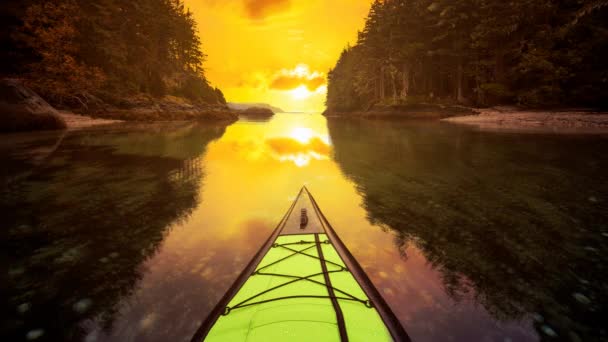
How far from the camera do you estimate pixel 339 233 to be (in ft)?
20.7

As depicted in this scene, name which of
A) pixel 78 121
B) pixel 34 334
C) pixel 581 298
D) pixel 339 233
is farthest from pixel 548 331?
pixel 78 121

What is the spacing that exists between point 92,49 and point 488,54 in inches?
1970

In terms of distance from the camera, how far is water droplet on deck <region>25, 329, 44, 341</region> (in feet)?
11.0

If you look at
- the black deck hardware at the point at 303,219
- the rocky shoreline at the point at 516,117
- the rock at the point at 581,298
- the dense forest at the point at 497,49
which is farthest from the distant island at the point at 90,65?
the rocky shoreline at the point at 516,117

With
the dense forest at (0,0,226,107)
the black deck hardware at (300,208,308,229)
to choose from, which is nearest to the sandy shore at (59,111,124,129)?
the dense forest at (0,0,226,107)

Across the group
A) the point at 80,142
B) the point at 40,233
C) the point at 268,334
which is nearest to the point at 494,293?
the point at 268,334

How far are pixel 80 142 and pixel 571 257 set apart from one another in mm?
24504

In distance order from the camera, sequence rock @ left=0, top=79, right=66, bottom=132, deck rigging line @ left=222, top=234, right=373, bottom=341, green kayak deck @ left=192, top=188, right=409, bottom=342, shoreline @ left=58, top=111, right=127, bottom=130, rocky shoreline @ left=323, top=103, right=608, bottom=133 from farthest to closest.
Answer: shoreline @ left=58, top=111, right=127, bottom=130 < rocky shoreline @ left=323, top=103, right=608, bottom=133 < rock @ left=0, top=79, right=66, bottom=132 < deck rigging line @ left=222, top=234, right=373, bottom=341 < green kayak deck @ left=192, top=188, right=409, bottom=342

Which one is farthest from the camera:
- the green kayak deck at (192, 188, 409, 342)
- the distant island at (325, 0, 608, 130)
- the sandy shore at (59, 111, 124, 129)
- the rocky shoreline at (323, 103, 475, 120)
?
the rocky shoreline at (323, 103, 475, 120)

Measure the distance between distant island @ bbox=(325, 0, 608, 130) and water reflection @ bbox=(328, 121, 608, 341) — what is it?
16.6 meters

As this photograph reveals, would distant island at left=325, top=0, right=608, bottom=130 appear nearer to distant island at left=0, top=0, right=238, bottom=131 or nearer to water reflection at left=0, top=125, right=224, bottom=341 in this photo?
water reflection at left=0, top=125, right=224, bottom=341

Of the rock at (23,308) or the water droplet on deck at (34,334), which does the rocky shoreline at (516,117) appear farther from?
the rock at (23,308)

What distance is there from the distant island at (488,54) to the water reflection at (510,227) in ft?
54.5

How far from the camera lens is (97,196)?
8414 mm
